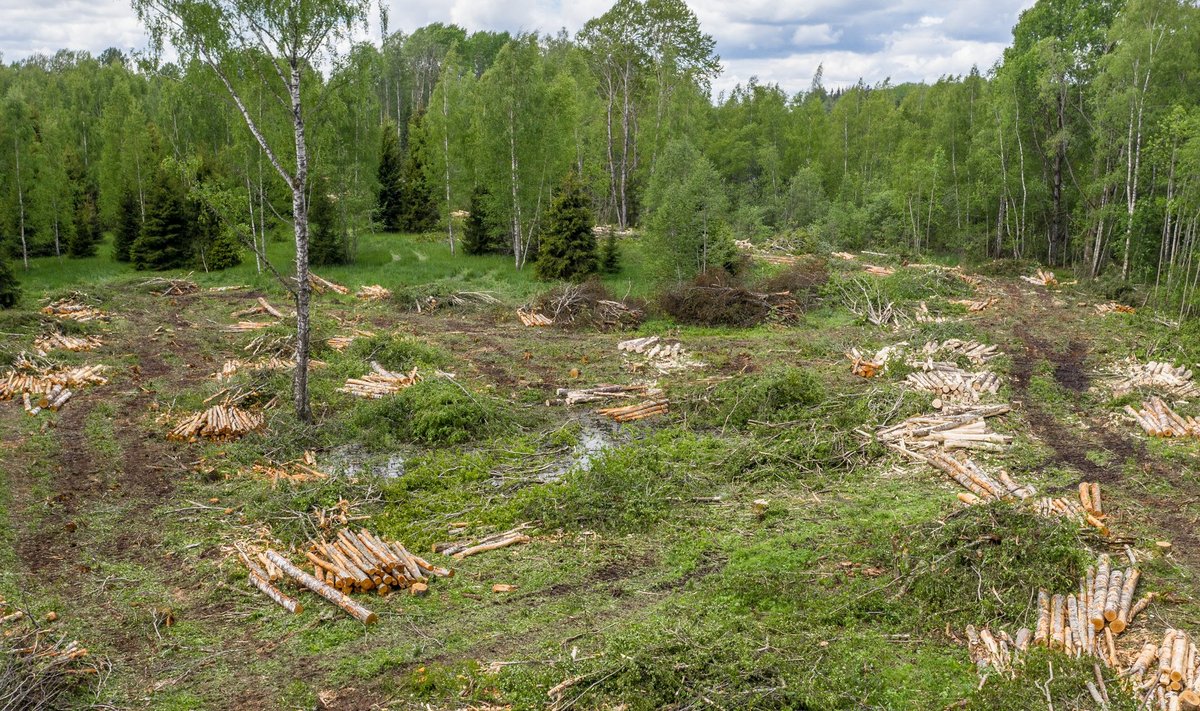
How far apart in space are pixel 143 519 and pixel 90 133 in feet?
165

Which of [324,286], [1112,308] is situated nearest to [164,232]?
[324,286]

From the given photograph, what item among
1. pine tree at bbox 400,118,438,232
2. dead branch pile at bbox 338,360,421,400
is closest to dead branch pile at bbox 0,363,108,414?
dead branch pile at bbox 338,360,421,400

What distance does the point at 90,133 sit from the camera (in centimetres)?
5147

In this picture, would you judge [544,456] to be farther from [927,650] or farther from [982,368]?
[982,368]

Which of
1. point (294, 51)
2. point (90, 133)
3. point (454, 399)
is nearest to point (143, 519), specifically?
point (454, 399)

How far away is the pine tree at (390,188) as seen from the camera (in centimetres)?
5016

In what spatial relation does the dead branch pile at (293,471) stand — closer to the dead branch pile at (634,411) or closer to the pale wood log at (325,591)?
the pale wood log at (325,591)

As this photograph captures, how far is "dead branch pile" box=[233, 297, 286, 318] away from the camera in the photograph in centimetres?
2787

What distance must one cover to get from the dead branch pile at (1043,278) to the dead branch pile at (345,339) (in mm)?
28138

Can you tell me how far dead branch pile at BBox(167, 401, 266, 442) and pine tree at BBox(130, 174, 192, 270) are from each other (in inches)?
996

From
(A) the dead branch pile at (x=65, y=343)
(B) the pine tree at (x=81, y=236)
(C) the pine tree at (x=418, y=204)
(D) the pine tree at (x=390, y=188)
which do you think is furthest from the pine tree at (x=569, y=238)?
(B) the pine tree at (x=81, y=236)

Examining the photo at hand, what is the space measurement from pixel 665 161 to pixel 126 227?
1076 inches

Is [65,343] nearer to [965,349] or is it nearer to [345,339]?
[345,339]

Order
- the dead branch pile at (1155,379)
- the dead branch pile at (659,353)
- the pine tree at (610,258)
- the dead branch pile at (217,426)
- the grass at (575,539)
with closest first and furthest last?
the grass at (575,539) → the dead branch pile at (217,426) → the dead branch pile at (1155,379) → the dead branch pile at (659,353) → the pine tree at (610,258)
